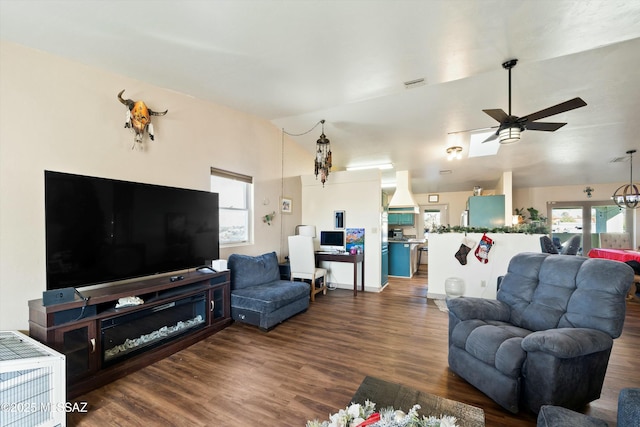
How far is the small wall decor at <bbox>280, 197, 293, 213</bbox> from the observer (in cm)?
514

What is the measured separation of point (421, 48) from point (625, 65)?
8.64ft

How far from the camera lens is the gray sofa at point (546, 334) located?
1.64 meters

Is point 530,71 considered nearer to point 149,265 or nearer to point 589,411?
point 589,411

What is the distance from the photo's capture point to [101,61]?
2379 mm

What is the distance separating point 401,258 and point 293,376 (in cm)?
485

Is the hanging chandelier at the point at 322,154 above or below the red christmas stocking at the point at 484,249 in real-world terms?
above

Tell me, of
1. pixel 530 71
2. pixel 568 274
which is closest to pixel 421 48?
pixel 530 71

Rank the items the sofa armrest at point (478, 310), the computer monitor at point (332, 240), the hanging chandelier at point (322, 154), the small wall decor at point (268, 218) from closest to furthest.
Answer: the sofa armrest at point (478, 310) < the hanging chandelier at point (322, 154) < the small wall decor at point (268, 218) < the computer monitor at point (332, 240)

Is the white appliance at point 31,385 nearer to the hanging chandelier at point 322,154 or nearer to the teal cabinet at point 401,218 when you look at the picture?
the hanging chandelier at point 322,154

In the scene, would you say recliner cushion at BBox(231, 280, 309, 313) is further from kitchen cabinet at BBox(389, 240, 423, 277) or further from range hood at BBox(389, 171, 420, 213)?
range hood at BBox(389, 171, 420, 213)

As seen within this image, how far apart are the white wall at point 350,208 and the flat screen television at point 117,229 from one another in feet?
9.35

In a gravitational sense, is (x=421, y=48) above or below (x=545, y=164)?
above

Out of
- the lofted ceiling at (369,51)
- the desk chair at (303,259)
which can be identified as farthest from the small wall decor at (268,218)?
the lofted ceiling at (369,51)

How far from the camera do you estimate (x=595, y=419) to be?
1.03 meters
